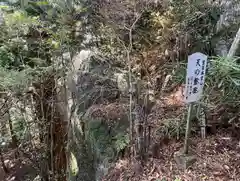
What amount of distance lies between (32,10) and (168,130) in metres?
4.13

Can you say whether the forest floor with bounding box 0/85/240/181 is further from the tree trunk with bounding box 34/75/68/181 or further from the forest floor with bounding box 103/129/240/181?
the tree trunk with bounding box 34/75/68/181

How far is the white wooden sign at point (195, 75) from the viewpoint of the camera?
208 centimetres

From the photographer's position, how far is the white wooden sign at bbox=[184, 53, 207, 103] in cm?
208

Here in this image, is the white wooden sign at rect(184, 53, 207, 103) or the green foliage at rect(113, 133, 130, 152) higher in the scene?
the white wooden sign at rect(184, 53, 207, 103)

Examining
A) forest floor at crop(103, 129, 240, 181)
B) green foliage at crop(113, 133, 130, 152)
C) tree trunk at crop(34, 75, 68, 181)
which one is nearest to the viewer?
forest floor at crop(103, 129, 240, 181)

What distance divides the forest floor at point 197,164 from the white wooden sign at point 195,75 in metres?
0.74

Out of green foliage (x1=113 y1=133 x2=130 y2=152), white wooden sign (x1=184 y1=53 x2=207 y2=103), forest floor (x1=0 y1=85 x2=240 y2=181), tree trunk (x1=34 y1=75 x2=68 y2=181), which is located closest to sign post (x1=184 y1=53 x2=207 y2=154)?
white wooden sign (x1=184 y1=53 x2=207 y2=103)

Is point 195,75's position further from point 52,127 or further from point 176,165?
point 52,127

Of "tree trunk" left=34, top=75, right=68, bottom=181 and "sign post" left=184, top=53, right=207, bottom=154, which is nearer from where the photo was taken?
"sign post" left=184, top=53, right=207, bottom=154

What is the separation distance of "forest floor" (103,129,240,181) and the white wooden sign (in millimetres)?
743

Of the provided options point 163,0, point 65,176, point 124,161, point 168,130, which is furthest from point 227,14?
point 65,176

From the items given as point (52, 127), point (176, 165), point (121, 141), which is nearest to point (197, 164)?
point (176, 165)

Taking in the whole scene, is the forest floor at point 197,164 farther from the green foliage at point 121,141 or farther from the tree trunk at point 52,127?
the tree trunk at point 52,127

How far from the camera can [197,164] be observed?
8.18 feet
